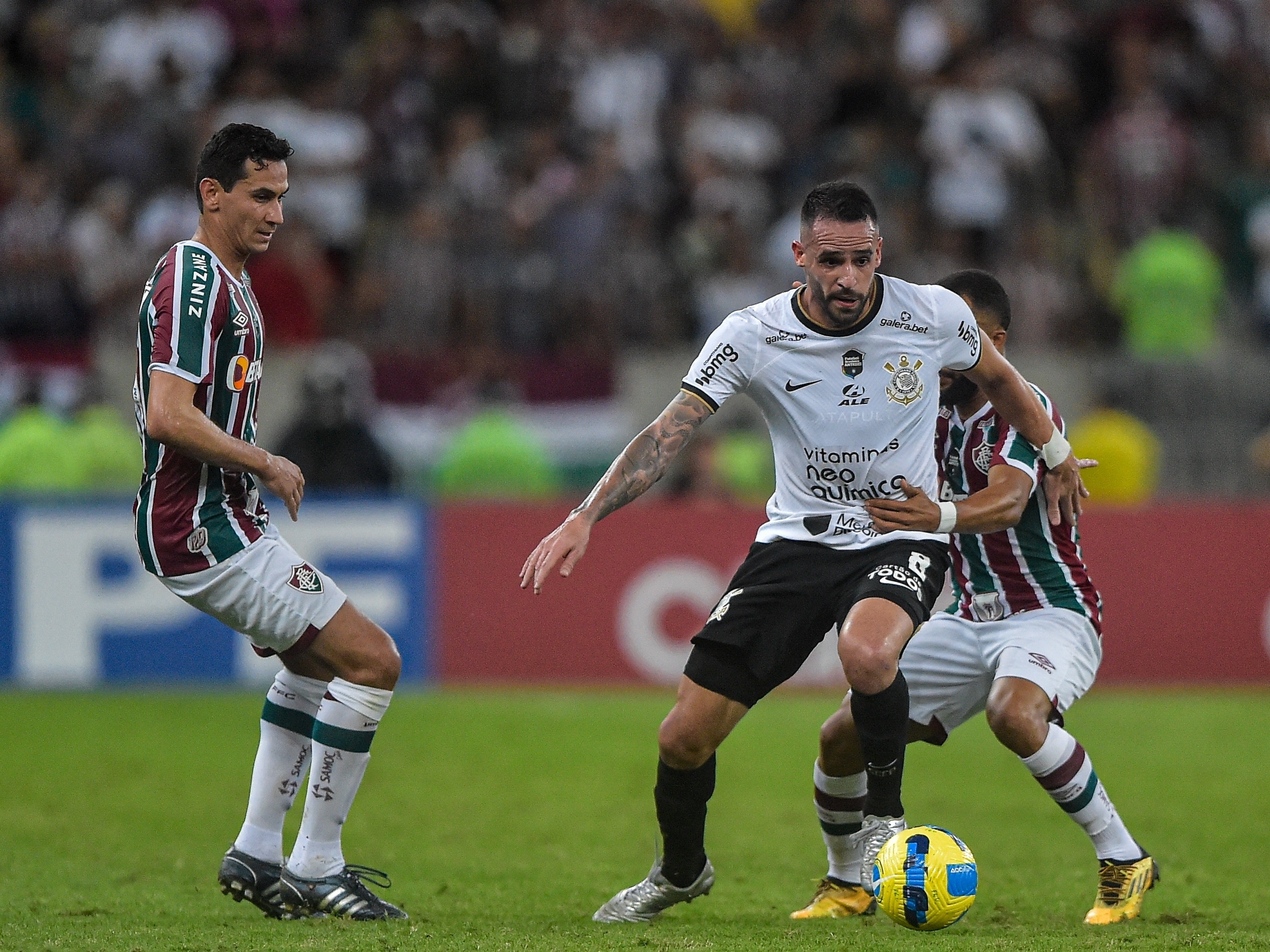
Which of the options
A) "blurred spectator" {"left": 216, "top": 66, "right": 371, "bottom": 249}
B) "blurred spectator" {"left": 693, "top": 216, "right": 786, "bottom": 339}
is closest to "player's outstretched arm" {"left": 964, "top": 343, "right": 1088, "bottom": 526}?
"blurred spectator" {"left": 693, "top": 216, "right": 786, "bottom": 339}

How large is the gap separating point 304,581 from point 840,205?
2.24 meters

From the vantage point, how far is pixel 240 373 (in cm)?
619

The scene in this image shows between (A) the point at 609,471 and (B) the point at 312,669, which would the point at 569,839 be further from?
(A) the point at 609,471

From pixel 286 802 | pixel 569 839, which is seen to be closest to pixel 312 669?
pixel 286 802

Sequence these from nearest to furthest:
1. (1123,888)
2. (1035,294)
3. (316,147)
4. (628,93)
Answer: (1123,888) < (1035,294) < (316,147) < (628,93)

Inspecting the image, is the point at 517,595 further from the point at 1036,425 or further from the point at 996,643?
the point at 1036,425

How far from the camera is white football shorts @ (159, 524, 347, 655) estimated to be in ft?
20.3

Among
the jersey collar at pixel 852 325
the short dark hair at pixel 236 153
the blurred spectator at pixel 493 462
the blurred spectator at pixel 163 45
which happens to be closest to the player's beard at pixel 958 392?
the jersey collar at pixel 852 325

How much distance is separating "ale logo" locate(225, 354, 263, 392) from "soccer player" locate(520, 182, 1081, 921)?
125 cm

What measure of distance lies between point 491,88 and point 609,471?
1232 centimetres

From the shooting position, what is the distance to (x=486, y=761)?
1076 centimetres

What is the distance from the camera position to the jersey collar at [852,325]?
6238 mm

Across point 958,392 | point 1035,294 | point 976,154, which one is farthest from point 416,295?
point 958,392

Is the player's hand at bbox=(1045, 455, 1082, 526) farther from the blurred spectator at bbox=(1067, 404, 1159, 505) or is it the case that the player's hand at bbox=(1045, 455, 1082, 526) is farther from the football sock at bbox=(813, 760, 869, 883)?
the blurred spectator at bbox=(1067, 404, 1159, 505)
